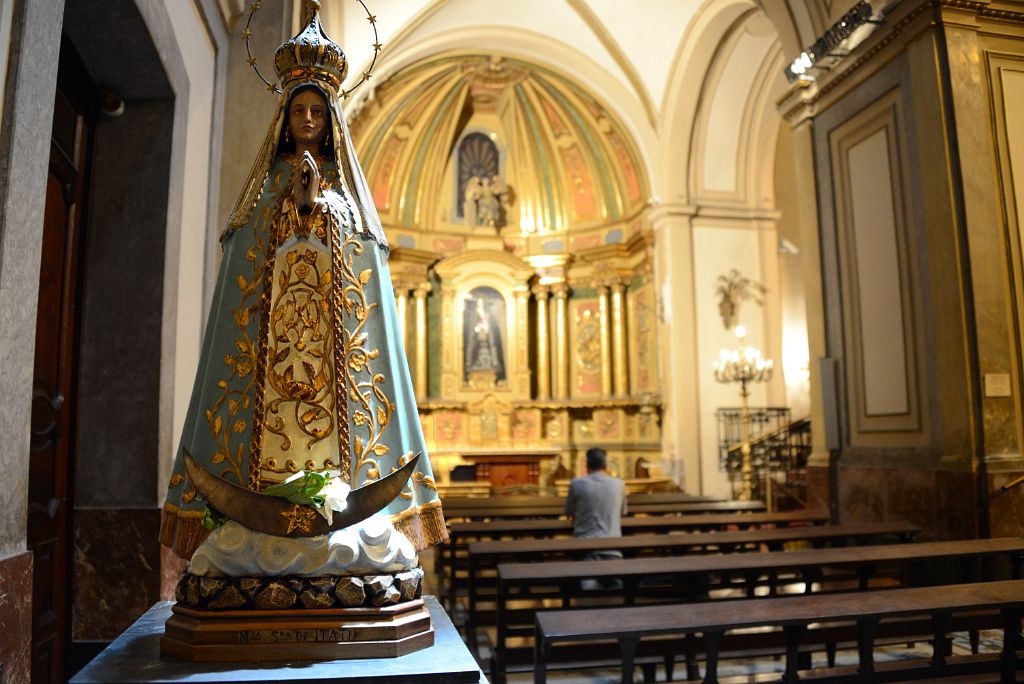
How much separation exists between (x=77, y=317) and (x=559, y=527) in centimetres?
344

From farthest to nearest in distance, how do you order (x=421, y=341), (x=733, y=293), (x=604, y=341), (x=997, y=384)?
(x=421, y=341) < (x=604, y=341) < (x=733, y=293) < (x=997, y=384)

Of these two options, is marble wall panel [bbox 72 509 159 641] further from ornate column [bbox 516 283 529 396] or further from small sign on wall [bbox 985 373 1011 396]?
ornate column [bbox 516 283 529 396]

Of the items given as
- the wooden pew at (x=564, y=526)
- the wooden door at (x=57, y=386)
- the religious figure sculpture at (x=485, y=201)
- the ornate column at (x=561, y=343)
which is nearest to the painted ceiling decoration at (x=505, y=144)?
the religious figure sculpture at (x=485, y=201)

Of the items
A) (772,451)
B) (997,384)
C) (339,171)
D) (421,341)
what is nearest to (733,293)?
(772,451)

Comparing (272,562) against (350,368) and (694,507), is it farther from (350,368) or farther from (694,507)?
Answer: (694,507)

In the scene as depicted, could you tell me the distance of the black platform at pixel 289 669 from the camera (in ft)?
5.86

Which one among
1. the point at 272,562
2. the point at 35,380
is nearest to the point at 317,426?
the point at 272,562

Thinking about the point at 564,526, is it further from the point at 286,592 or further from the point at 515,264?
the point at 515,264

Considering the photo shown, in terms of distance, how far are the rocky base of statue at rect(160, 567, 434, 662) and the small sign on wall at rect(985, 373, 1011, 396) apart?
15.1 ft

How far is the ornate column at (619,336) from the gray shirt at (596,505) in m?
8.42

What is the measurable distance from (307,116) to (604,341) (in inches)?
471

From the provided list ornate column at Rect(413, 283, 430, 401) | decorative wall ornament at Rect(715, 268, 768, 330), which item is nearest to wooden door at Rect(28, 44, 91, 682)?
decorative wall ornament at Rect(715, 268, 768, 330)

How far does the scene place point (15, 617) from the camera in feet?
6.72

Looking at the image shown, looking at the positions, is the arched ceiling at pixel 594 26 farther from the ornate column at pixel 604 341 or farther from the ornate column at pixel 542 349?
the ornate column at pixel 542 349
